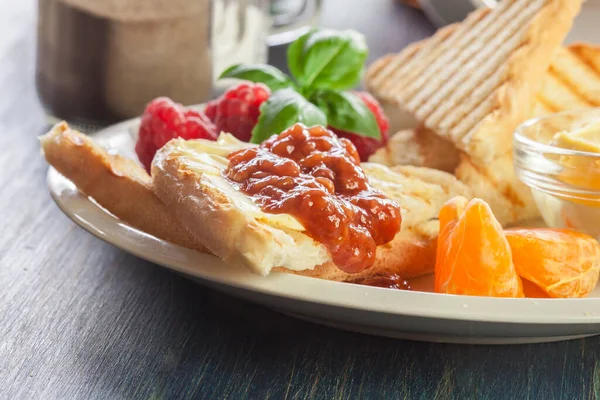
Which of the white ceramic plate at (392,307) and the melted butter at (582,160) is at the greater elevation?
the melted butter at (582,160)

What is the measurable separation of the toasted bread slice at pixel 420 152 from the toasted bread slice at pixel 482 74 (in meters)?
0.06

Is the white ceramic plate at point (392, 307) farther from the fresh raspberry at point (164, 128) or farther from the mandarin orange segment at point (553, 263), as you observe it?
the fresh raspberry at point (164, 128)

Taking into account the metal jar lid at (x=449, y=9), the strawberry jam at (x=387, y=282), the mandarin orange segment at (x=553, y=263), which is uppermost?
the mandarin orange segment at (x=553, y=263)

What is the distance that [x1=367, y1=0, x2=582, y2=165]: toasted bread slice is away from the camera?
2.31 metres

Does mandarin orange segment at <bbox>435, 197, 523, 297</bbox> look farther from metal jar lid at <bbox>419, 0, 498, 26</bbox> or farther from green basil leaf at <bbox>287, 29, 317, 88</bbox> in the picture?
metal jar lid at <bbox>419, 0, 498, 26</bbox>

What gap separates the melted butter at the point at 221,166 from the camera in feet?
5.47

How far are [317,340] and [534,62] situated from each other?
1.11 meters

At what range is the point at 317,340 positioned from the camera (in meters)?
1.78

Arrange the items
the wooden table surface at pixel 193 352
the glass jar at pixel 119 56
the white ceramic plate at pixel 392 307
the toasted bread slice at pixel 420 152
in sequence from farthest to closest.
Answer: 1. the glass jar at pixel 119 56
2. the toasted bread slice at pixel 420 152
3. the wooden table surface at pixel 193 352
4. the white ceramic plate at pixel 392 307

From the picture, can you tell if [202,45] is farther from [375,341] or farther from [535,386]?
[535,386]

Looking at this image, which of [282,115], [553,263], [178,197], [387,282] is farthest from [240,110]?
[553,263]

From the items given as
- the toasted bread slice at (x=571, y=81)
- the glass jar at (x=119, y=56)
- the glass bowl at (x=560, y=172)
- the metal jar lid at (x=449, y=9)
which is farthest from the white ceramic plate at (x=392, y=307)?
the metal jar lid at (x=449, y=9)

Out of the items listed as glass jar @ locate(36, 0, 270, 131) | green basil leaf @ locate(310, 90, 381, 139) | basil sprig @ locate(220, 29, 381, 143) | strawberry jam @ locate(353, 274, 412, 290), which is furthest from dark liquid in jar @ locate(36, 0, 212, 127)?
strawberry jam @ locate(353, 274, 412, 290)

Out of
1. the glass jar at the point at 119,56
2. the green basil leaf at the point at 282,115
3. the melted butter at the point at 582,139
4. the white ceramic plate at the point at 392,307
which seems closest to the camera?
the white ceramic plate at the point at 392,307
